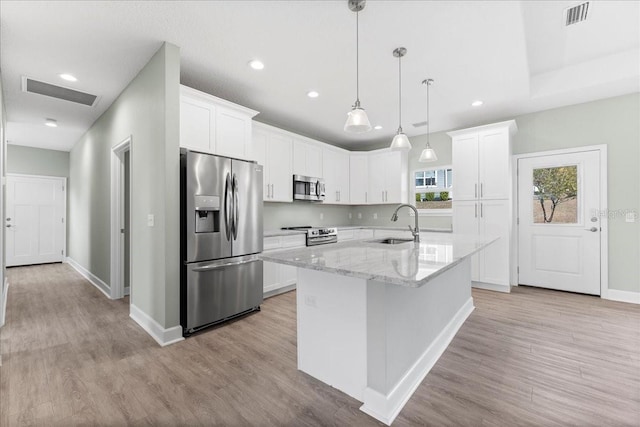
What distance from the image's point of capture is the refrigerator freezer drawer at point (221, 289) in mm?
2709

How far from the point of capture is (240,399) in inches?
71.6

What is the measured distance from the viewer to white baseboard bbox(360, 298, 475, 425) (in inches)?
63.6

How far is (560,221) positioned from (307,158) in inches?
157

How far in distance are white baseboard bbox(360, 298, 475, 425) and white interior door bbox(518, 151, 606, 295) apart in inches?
116

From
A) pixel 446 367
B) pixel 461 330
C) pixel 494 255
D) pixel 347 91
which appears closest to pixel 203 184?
pixel 347 91

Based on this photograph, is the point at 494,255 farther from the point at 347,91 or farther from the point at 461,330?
the point at 347,91

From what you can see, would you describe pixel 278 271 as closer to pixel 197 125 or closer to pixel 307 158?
pixel 307 158

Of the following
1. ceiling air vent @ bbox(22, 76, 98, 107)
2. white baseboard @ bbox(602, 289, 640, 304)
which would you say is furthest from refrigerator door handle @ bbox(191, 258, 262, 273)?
white baseboard @ bbox(602, 289, 640, 304)

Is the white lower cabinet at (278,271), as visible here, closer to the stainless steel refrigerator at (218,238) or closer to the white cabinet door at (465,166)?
the stainless steel refrigerator at (218,238)

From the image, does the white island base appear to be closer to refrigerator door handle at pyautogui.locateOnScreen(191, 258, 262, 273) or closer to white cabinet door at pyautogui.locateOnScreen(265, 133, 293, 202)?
refrigerator door handle at pyautogui.locateOnScreen(191, 258, 262, 273)

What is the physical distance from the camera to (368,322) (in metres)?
1.65

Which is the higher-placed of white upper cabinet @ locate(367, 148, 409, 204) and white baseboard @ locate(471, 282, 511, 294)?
white upper cabinet @ locate(367, 148, 409, 204)

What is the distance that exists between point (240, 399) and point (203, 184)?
188cm

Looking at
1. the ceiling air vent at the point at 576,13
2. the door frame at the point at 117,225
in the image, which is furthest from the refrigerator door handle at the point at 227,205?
the ceiling air vent at the point at 576,13
